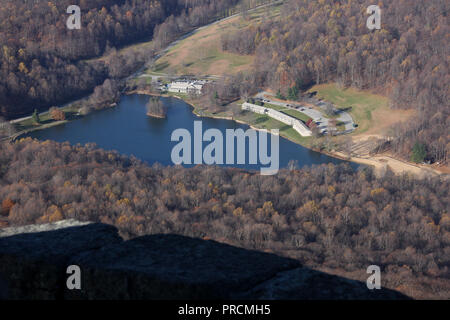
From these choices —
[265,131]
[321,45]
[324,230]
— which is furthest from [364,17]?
[324,230]

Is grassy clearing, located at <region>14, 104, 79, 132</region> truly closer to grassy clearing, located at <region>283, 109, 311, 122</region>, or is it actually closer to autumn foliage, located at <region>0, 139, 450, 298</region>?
autumn foliage, located at <region>0, 139, 450, 298</region>

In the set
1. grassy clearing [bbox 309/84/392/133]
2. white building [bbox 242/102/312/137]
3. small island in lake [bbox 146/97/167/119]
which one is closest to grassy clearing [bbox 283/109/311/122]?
white building [bbox 242/102/312/137]

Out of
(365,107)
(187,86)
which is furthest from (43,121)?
(365,107)

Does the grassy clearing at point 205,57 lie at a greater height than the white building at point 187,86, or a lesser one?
greater

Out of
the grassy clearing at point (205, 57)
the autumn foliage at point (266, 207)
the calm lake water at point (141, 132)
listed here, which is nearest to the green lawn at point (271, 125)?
the calm lake water at point (141, 132)

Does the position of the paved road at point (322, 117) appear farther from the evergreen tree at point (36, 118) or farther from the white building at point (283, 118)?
the evergreen tree at point (36, 118)
